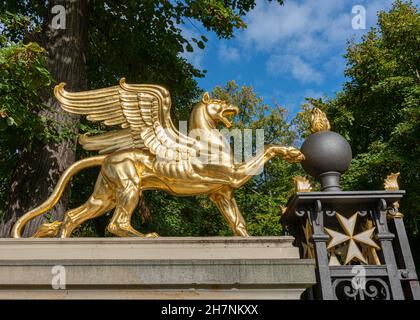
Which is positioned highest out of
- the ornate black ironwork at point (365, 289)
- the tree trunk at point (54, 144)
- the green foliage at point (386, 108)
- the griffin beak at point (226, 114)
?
the green foliage at point (386, 108)

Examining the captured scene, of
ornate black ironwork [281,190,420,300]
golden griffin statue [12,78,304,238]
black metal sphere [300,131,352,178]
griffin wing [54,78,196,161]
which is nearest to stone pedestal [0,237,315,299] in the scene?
ornate black ironwork [281,190,420,300]

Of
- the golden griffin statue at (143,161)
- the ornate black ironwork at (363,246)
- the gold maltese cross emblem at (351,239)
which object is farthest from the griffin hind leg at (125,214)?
the gold maltese cross emblem at (351,239)

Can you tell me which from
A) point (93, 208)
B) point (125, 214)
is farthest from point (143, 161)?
point (93, 208)

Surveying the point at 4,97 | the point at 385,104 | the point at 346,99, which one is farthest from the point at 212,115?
the point at 346,99

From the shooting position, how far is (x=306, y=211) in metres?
4.11

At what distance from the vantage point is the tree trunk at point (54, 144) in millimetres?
6648

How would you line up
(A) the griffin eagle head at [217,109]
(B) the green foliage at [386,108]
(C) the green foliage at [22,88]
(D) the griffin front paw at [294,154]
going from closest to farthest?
1. (D) the griffin front paw at [294,154]
2. (A) the griffin eagle head at [217,109]
3. (C) the green foliage at [22,88]
4. (B) the green foliage at [386,108]

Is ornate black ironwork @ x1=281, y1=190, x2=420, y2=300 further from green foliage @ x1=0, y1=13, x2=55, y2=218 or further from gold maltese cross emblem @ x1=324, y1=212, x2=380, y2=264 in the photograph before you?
green foliage @ x1=0, y1=13, x2=55, y2=218

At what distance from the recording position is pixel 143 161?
445 cm

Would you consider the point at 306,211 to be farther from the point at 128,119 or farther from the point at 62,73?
the point at 62,73

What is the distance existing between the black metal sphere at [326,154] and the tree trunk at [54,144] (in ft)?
13.5

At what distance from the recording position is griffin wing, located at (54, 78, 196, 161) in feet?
15.1

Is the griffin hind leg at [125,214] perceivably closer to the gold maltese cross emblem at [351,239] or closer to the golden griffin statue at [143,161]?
the golden griffin statue at [143,161]

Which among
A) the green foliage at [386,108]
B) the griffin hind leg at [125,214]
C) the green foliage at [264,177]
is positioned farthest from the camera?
the green foliage at [264,177]
